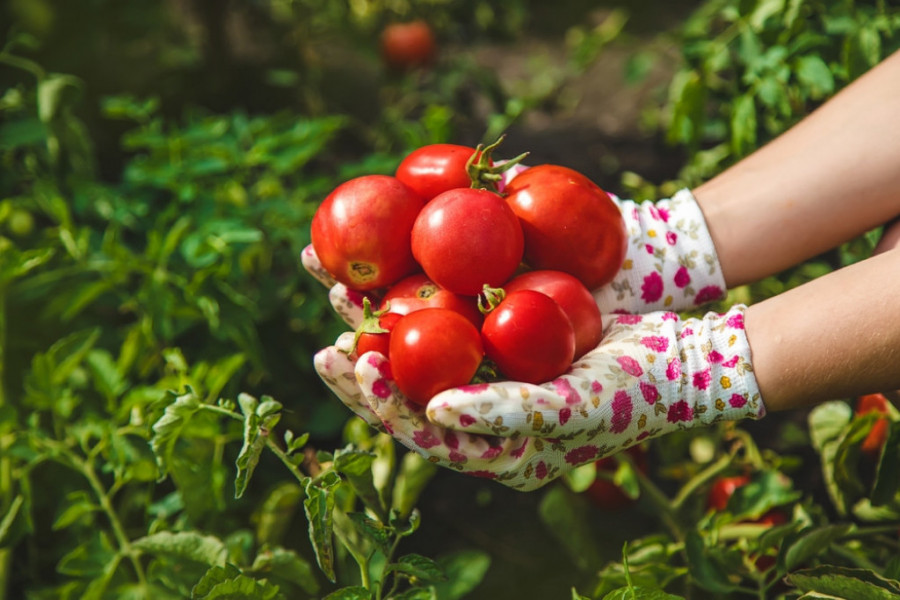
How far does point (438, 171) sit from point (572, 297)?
0.95 ft

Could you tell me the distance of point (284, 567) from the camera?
1.26m

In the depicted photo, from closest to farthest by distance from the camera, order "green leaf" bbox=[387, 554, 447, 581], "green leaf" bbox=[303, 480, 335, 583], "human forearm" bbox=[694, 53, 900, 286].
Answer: "green leaf" bbox=[303, 480, 335, 583] → "green leaf" bbox=[387, 554, 447, 581] → "human forearm" bbox=[694, 53, 900, 286]

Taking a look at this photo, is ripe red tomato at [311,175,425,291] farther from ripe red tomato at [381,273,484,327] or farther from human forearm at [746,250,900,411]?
human forearm at [746,250,900,411]

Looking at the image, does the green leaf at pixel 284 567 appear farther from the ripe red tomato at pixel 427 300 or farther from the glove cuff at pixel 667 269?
the glove cuff at pixel 667 269

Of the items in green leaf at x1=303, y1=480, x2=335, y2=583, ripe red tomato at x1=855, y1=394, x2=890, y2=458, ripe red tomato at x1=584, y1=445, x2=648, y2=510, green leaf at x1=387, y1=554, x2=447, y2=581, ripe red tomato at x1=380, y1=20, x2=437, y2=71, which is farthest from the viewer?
ripe red tomato at x1=380, y1=20, x2=437, y2=71

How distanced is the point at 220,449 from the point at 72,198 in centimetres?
91

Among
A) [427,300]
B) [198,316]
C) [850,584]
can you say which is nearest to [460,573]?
[427,300]

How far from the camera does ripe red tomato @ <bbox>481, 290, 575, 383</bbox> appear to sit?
1040 millimetres

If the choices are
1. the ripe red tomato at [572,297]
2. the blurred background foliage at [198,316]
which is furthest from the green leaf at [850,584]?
the ripe red tomato at [572,297]

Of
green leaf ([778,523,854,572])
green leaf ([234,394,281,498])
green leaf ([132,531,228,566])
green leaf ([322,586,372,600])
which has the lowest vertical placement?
green leaf ([132,531,228,566])

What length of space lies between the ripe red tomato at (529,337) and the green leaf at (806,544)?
1.58ft

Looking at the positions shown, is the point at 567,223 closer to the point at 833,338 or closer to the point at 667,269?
the point at 667,269

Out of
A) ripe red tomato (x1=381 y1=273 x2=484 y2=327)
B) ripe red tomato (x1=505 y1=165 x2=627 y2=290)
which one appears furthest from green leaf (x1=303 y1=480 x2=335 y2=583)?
ripe red tomato (x1=505 y1=165 x2=627 y2=290)

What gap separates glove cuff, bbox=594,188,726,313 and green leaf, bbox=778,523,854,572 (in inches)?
16.2
